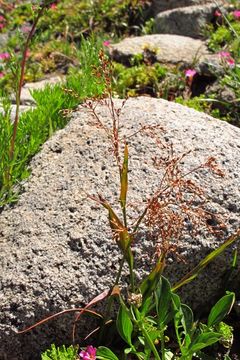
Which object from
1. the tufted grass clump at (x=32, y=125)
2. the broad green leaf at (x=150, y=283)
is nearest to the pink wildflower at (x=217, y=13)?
the tufted grass clump at (x=32, y=125)

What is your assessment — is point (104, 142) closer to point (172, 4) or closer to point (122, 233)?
point (122, 233)

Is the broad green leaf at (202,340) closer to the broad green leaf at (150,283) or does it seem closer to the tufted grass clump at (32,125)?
the broad green leaf at (150,283)

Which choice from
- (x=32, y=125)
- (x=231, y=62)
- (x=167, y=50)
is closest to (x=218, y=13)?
(x=167, y=50)

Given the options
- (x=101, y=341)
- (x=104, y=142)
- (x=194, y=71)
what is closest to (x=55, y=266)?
(x=101, y=341)

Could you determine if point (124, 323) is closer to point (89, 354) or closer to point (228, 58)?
point (89, 354)

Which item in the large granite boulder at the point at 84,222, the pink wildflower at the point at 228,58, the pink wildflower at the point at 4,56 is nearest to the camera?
the large granite boulder at the point at 84,222

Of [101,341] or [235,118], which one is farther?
[235,118]
